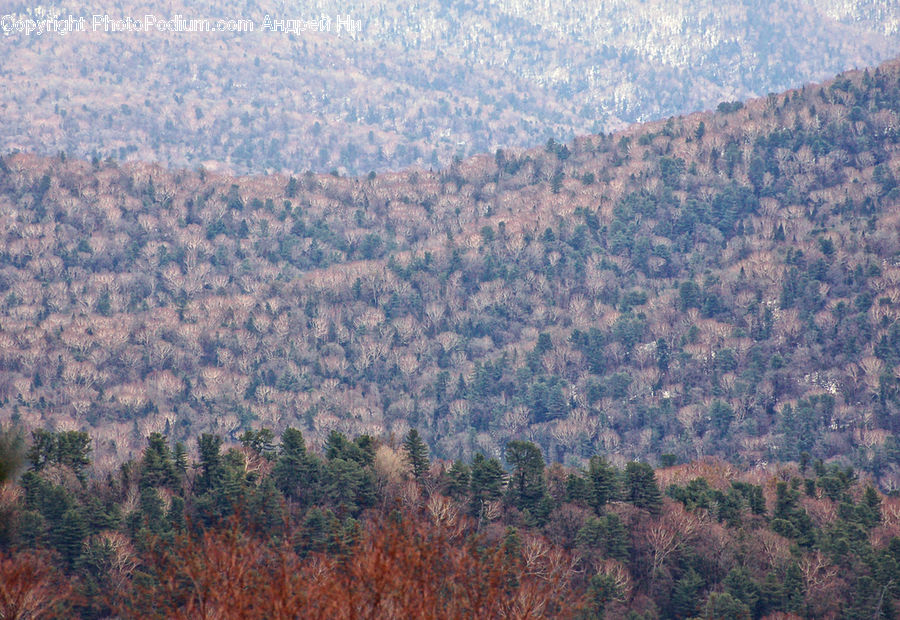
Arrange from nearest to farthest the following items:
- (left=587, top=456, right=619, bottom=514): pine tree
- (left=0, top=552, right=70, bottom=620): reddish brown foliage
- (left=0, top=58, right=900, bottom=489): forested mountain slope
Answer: (left=0, top=552, right=70, bottom=620): reddish brown foliage → (left=587, top=456, right=619, bottom=514): pine tree → (left=0, top=58, right=900, bottom=489): forested mountain slope

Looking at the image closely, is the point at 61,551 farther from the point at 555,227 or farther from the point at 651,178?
the point at 651,178

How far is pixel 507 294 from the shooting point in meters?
146

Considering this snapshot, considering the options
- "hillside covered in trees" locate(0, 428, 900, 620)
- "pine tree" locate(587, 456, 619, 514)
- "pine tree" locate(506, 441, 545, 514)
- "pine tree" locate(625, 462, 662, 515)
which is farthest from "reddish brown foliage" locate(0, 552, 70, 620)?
"pine tree" locate(625, 462, 662, 515)

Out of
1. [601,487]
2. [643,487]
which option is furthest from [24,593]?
[643,487]

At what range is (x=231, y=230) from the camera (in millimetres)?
165625

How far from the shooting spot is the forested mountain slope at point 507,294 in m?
118

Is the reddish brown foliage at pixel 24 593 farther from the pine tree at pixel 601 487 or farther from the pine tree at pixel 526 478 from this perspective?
the pine tree at pixel 601 487

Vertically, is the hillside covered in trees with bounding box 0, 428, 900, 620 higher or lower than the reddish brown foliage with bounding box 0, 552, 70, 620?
lower

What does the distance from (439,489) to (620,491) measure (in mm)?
11747

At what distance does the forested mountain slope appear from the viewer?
117562 mm

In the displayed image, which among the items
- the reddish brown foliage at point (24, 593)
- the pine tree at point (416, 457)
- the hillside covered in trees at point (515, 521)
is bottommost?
the hillside covered in trees at point (515, 521)

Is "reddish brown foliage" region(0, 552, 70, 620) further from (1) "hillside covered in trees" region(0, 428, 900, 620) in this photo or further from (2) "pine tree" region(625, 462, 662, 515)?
(2) "pine tree" region(625, 462, 662, 515)

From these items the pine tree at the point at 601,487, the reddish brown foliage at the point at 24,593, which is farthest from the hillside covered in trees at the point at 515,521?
the reddish brown foliage at the point at 24,593

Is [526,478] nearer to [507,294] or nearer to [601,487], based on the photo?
[601,487]
